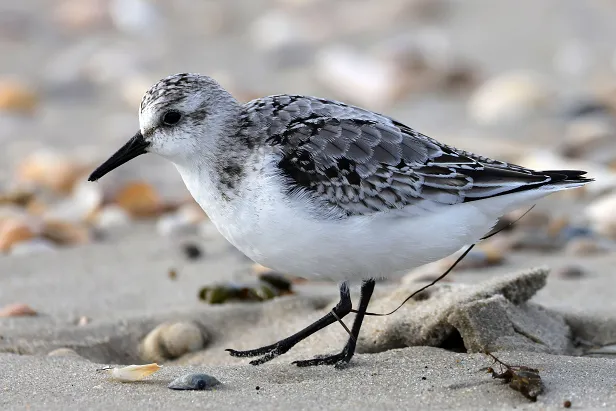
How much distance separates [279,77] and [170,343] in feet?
18.1

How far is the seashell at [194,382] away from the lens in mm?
3502

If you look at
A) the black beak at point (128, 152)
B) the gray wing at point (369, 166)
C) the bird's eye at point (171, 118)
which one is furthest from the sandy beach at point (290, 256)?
the bird's eye at point (171, 118)

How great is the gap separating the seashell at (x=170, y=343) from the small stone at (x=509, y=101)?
15.1ft

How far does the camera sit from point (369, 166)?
3838 mm

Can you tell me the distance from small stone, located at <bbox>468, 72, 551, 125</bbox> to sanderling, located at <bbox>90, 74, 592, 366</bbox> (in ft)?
15.0

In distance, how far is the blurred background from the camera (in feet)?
22.7

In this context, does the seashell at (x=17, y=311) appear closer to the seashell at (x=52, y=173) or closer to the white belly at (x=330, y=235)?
the white belly at (x=330, y=235)

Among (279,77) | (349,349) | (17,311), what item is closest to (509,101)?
(279,77)

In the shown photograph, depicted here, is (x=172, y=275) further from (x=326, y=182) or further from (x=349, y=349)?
(x=326, y=182)

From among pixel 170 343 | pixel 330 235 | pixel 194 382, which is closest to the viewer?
pixel 194 382

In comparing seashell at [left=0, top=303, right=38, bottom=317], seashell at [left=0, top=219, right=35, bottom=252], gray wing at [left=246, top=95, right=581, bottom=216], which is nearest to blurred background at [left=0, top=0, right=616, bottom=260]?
seashell at [left=0, top=219, right=35, bottom=252]

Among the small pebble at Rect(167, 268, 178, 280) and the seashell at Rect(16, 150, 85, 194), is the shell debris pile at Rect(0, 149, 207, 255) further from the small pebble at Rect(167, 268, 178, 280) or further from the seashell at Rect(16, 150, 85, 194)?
the small pebble at Rect(167, 268, 178, 280)

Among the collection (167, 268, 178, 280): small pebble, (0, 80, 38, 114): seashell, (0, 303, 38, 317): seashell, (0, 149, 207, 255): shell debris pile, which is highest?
(0, 80, 38, 114): seashell

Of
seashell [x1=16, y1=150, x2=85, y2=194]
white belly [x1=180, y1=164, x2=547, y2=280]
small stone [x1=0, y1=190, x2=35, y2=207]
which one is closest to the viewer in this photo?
white belly [x1=180, y1=164, x2=547, y2=280]
